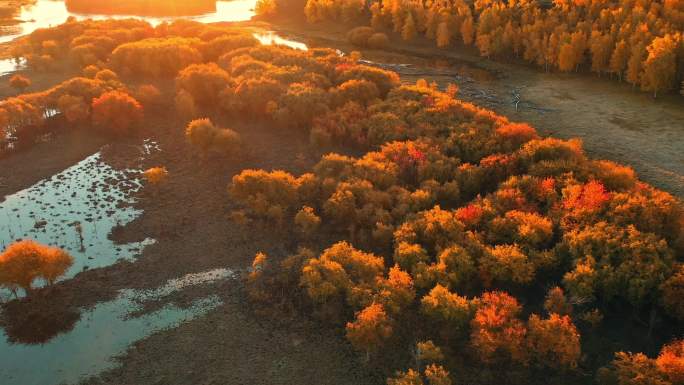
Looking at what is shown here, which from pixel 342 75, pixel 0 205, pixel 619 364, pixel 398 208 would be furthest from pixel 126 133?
pixel 619 364

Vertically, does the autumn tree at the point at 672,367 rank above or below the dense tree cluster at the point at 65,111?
below

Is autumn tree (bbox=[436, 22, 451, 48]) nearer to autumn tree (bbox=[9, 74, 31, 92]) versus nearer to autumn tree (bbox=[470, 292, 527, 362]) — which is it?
autumn tree (bbox=[9, 74, 31, 92])

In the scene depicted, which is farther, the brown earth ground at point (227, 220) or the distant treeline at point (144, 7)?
the distant treeline at point (144, 7)

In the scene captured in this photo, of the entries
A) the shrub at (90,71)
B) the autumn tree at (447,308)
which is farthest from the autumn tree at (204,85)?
the autumn tree at (447,308)

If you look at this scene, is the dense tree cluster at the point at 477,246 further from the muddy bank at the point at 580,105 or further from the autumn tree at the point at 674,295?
the muddy bank at the point at 580,105

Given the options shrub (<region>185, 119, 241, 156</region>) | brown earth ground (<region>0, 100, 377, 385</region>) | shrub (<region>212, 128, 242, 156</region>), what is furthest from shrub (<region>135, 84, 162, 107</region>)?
shrub (<region>212, 128, 242, 156</region>)

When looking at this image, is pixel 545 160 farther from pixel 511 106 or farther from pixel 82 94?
pixel 82 94

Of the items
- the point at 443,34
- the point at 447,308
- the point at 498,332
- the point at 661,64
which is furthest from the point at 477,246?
the point at 443,34
